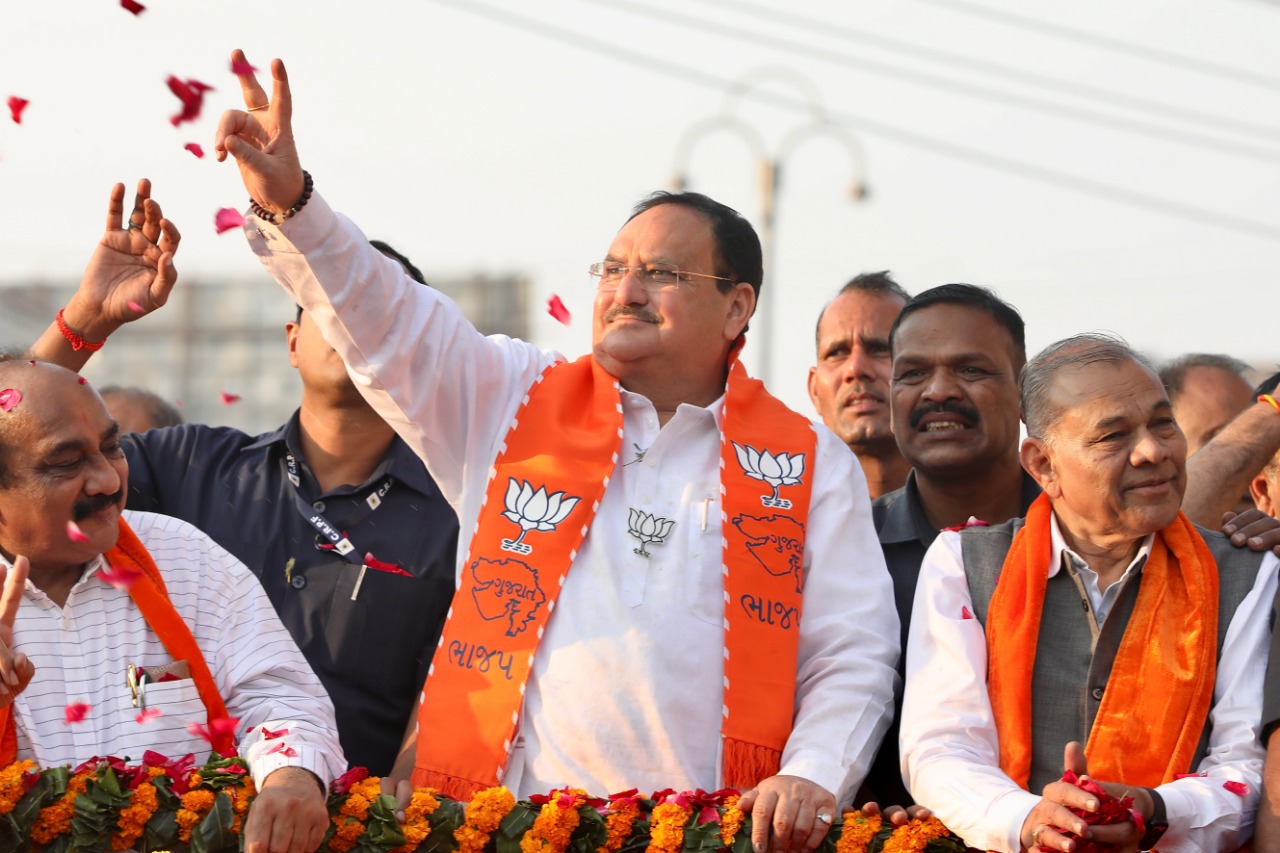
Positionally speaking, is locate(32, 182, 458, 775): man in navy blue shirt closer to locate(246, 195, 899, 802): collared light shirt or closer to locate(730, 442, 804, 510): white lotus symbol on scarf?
locate(246, 195, 899, 802): collared light shirt

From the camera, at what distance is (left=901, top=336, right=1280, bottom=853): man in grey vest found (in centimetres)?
448

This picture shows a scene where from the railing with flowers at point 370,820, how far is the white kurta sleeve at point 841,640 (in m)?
0.25

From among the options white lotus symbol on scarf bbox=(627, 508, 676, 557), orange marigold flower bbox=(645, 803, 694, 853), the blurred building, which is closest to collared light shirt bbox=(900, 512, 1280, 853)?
orange marigold flower bbox=(645, 803, 694, 853)

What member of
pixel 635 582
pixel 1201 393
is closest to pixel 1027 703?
pixel 635 582

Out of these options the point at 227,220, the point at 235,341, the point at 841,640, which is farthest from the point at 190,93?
the point at 235,341

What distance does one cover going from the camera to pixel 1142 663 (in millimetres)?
4723

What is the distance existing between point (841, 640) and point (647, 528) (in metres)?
0.66

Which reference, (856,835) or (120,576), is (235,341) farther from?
(856,835)

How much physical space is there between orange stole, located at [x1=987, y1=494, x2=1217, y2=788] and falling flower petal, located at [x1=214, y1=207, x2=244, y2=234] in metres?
2.42

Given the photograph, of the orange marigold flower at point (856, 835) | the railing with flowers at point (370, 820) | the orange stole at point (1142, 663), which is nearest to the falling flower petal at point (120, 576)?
the railing with flowers at point (370, 820)

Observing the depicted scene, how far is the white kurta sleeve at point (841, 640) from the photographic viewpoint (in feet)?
15.8

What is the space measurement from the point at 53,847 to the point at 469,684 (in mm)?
1199

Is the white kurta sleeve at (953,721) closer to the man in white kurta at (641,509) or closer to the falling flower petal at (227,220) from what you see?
the man in white kurta at (641,509)

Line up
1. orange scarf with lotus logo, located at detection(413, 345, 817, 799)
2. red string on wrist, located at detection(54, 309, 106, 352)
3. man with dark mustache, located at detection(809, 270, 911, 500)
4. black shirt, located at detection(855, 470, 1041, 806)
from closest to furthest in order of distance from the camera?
orange scarf with lotus logo, located at detection(413, 345, 817, 799), black shirt, located at detection(855, 470, 1041, 806), red string on wrist, located at detection(54, 309, 106, 352), man with dark mustache, located at detection(809, 270, 911, 500)
